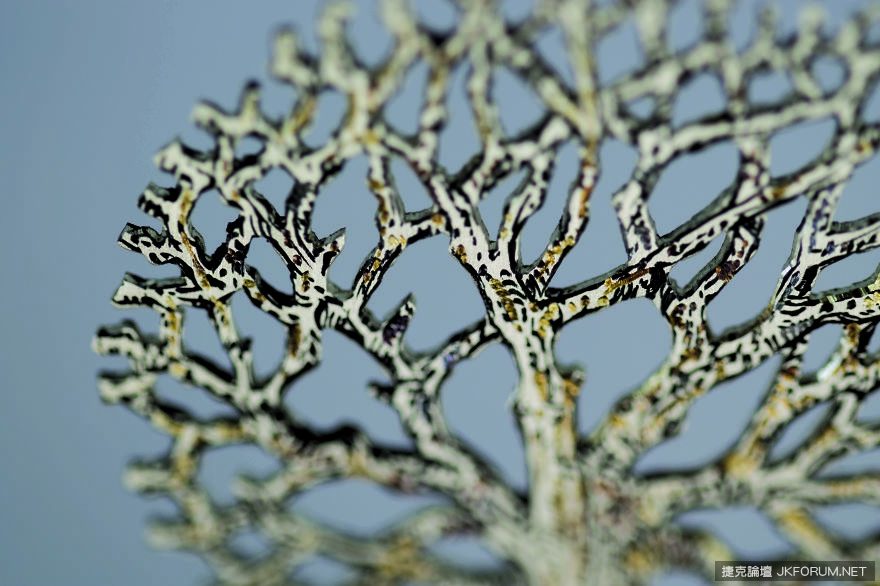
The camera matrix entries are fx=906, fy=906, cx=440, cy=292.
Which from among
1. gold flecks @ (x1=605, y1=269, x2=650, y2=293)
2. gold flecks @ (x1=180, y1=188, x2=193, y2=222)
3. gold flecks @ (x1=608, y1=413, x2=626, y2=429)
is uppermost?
gold flecks @ (x1=605, y1=269, x2=650, y2=293)

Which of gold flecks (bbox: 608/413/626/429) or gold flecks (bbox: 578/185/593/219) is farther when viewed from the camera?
gold flecks (bbox: 608/413/626/429)

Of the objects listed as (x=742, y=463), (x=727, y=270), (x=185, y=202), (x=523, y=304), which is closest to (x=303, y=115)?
(x=185, y=202)

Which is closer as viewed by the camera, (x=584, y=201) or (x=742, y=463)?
(x=584, y=201)

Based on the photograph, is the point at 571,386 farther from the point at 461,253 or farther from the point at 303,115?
the point at 303,115

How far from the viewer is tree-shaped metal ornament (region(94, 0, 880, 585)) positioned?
0.65 metres

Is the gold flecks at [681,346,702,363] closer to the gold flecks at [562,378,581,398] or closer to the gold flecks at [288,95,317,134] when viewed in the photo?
the gold flecks at [562,378,581,398]

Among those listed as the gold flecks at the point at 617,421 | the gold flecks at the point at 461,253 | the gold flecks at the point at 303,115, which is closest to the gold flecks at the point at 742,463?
the gold flecks at the point at 617,421

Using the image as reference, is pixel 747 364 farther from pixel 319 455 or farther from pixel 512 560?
pixel 319 455

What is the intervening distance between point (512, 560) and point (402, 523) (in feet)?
0.38

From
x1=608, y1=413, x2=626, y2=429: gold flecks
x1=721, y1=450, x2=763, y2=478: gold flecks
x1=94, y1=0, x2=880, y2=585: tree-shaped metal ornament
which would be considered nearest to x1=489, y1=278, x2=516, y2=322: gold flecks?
x1=94, y1=0, x2=880, y2=585: tree-shaped metal ornament

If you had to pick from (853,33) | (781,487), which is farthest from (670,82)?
(781,487)

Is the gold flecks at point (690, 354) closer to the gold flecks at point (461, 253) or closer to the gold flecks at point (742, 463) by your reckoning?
the gold flecks at point (742, 463)

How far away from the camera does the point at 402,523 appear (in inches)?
34.9

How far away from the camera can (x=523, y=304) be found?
2.58 feet
